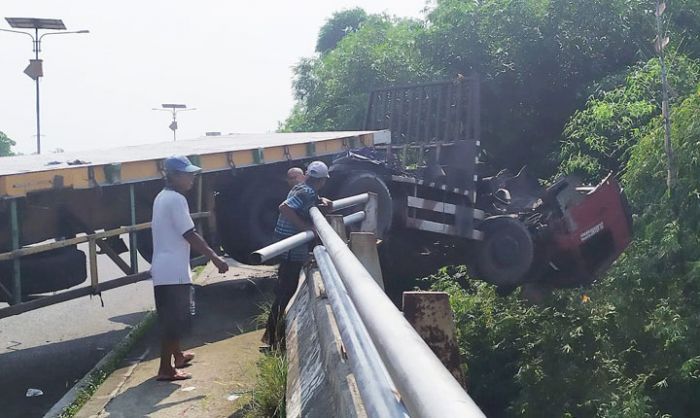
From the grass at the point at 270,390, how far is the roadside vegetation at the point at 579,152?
277 cm

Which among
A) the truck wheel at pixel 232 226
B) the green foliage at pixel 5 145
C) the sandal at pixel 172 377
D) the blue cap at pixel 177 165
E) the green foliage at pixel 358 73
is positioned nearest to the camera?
the blue cap at pixel 177 165

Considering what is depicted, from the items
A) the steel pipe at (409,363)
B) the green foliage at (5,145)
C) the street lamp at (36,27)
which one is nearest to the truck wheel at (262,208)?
the steel pipe at (409,363)

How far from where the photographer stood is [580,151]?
36.7ft

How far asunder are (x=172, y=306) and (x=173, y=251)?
0.42 meters

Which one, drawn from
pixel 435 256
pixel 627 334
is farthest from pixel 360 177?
pixel 627 334

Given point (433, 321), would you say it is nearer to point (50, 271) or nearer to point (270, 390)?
point (270, 390)

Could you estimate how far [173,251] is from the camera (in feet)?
19.4

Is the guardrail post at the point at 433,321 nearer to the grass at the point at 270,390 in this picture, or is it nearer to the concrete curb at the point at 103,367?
the grass at the point at 270,390

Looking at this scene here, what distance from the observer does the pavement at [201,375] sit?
546cm

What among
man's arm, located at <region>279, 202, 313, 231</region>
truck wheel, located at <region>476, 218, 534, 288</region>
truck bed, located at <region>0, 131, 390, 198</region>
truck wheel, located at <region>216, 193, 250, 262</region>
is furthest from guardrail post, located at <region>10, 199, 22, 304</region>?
truck wheel, located at <region>476, 218, 534, 288</region>

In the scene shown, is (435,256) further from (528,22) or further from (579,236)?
(528,22)

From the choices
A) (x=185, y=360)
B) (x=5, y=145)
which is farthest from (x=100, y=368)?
(x=5, y=145)

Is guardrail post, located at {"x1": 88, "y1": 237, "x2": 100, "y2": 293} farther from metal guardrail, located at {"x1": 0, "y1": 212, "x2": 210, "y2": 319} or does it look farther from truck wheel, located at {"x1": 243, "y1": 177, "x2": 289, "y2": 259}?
truck wheel, located at {"x1": 243, "y1": 177, "x2": 289, "y2": 259}

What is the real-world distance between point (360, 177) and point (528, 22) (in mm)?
6812
